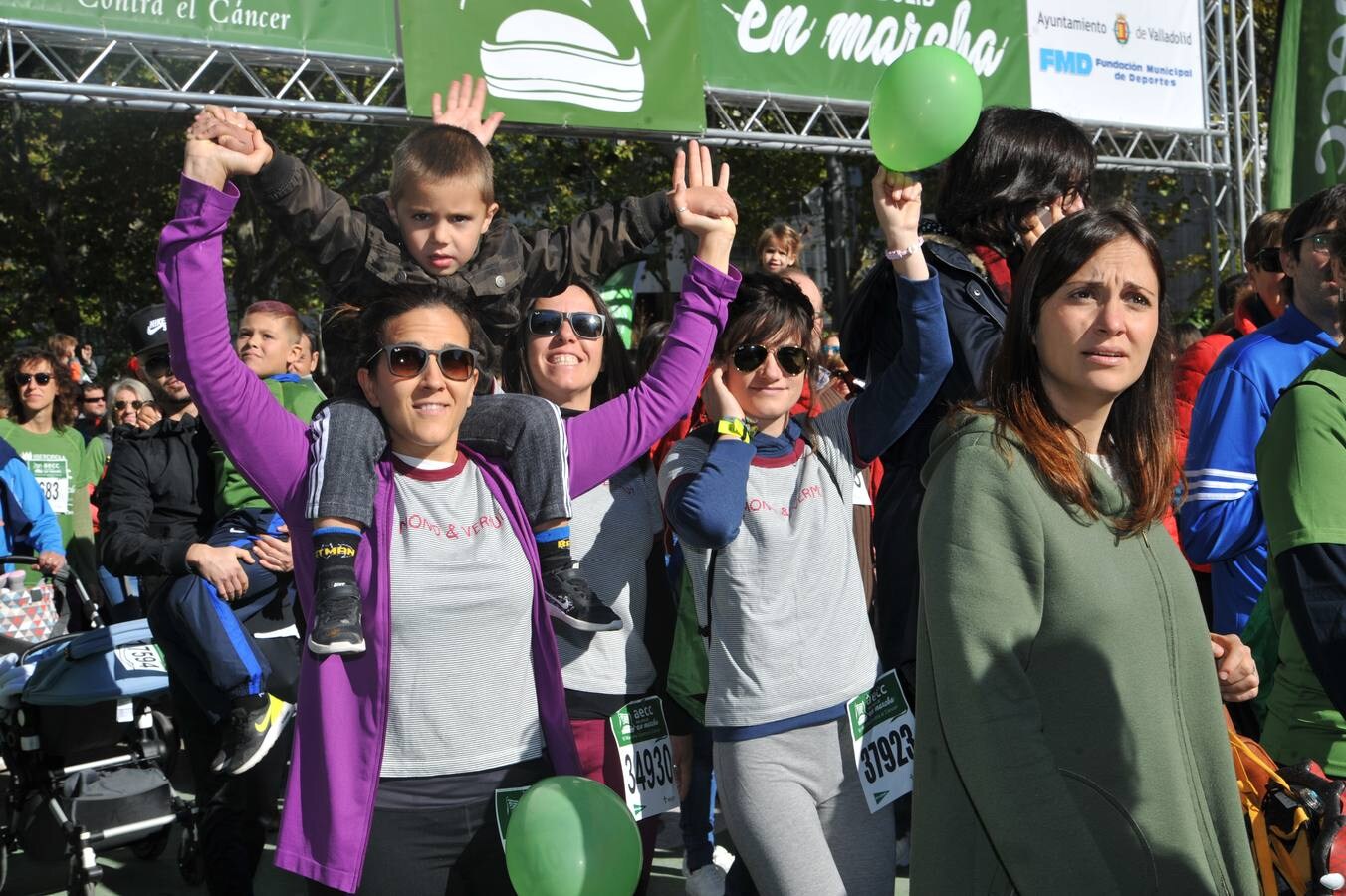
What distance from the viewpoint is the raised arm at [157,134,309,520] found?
2.46 m

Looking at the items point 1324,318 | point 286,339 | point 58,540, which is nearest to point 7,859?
point 58,540

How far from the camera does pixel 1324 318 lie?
3648 mm

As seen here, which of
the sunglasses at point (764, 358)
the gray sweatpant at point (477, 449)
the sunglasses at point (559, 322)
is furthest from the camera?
the sunglasses at point (559, 322)

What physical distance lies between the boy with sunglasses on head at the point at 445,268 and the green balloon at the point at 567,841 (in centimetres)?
43

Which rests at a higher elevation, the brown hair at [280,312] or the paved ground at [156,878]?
the brown hair at [280,312]

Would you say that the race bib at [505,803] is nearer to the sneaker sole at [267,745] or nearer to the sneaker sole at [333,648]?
the sneaker sole at [333,648]

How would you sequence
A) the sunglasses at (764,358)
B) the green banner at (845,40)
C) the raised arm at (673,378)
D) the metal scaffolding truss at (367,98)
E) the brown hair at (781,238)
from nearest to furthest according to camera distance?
1. the raised arm at (673,378)
2. the sunglasses at (764,358)
3. the brown hair at (781,238)
4. the metal scaffolding truss at (367,98)
5. the green banner at (845,40)

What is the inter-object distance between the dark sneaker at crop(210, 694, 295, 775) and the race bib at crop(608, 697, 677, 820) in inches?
66.6

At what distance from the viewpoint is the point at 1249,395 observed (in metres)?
3.50

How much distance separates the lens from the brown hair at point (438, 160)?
11.0ft

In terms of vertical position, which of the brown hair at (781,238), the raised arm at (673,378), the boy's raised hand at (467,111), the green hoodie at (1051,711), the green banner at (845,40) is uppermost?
the green banner at (845,40)

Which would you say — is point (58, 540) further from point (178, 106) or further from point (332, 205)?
point (332, 205)

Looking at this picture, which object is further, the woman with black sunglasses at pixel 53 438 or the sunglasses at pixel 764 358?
the woman with black sunglasses at pixel 53 438

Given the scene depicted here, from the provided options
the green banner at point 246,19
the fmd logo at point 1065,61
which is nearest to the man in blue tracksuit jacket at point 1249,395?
the green banner at point 246,19
